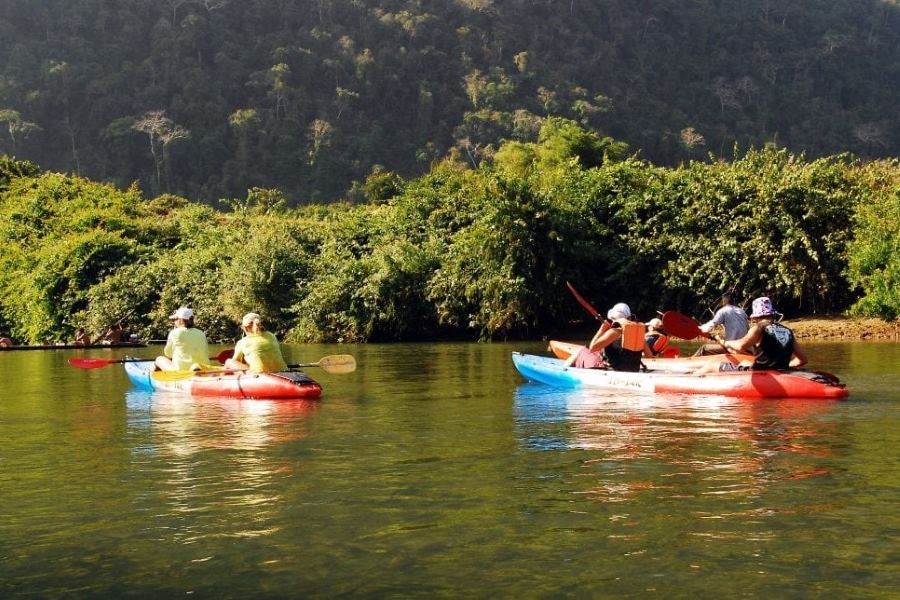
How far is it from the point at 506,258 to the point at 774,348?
679 inches

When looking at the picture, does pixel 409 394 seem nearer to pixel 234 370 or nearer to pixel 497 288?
pixel 234 370

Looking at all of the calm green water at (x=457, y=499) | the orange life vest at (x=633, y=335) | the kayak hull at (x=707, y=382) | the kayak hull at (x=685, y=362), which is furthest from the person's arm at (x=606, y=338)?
the calm green water at (x=457, y=499)

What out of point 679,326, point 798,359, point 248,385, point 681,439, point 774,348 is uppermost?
point 679,326

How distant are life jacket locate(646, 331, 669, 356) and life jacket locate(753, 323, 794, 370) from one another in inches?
157

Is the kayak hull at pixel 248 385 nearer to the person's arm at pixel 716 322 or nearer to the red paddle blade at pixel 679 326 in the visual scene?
the red paddle blade at pixel 679 326

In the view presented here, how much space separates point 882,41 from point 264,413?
102 meters

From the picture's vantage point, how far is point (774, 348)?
15016 millimetres

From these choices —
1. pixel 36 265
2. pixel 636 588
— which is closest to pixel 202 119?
pixel 36 265

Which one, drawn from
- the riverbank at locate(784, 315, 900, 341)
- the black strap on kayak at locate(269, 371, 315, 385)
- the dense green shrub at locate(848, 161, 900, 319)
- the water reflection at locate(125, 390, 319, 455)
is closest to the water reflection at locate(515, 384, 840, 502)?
the water reflection at locate(125, 390, 319, 455)

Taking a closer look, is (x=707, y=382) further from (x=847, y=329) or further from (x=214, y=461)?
(x=847, y=329)

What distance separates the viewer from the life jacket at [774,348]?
14.9 metres

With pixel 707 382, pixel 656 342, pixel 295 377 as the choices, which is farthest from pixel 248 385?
pixel 656 342

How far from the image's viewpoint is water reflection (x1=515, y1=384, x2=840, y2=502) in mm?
9344

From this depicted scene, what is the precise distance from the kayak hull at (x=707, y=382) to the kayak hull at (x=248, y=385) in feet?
12.5
